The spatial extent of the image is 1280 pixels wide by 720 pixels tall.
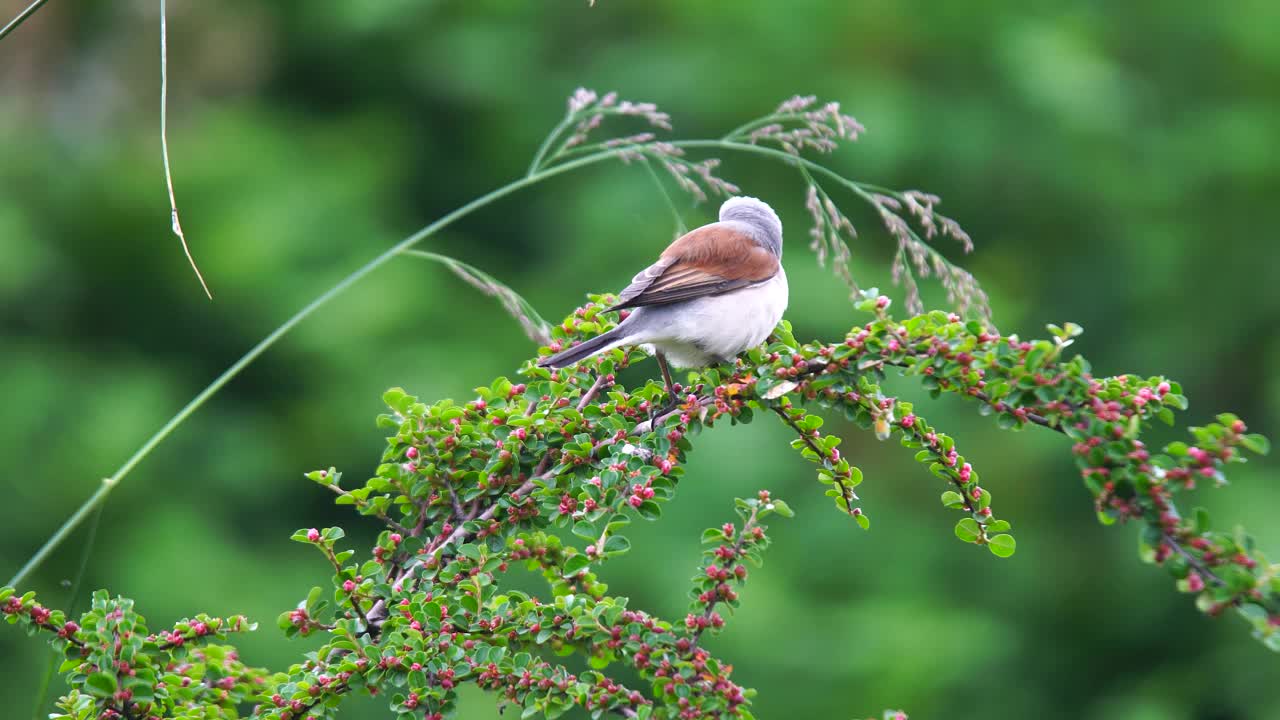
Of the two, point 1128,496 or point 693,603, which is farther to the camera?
point 693,603

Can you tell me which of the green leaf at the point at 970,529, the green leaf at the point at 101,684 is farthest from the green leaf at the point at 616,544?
the green leaf at the point at 101,684

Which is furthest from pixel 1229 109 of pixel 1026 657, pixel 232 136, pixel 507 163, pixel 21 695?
pixel 21 695

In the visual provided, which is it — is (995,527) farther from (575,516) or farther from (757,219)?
(757,219)

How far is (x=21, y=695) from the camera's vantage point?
17.1 feet

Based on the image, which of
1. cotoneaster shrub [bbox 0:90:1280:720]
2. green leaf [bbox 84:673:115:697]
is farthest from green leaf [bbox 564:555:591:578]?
green leaf [bbox 84:673:115:697]

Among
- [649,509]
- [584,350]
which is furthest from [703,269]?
[649,509]

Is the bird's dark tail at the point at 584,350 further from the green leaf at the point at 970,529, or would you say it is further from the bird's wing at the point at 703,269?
the green leaf at the point at 970,529

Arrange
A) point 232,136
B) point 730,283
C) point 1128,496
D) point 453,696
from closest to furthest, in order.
Answer: 1. point 1128,496
2. point 453,696
3. point 730,283
4. point 232,136

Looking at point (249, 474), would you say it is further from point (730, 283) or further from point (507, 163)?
point (730, 283)

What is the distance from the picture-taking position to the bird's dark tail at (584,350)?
1794 mm

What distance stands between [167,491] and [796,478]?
2902 mm

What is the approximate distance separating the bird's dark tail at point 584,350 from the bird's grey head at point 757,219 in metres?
0.74

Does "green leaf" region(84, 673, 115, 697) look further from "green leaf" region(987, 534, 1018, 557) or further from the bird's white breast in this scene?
"green leaf" region(987, 534, 1018, 557)

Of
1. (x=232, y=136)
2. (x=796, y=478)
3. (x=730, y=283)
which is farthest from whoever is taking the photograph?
(x=232, y=136)
